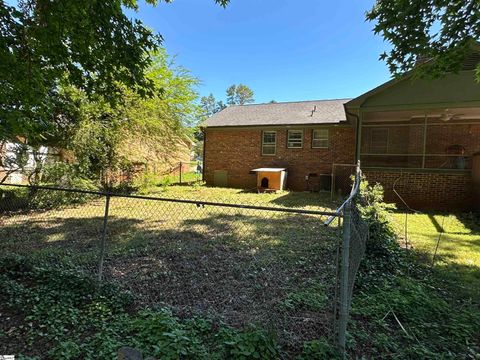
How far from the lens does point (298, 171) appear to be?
15.5 meters

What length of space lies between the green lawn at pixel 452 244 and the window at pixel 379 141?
6.23 metres

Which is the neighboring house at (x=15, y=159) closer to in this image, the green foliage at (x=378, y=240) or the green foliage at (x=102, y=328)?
the green foliage at (x=102, y=328)

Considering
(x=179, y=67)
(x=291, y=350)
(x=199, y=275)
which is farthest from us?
(x=179, y=67)

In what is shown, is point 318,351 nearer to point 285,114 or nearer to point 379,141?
point 379,141

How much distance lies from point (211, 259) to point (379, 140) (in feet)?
42.5

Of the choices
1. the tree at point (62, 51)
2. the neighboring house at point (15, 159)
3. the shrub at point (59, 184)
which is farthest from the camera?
the shrub at point (59, 184)

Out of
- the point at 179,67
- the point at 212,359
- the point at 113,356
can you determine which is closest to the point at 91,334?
the point at 113,356

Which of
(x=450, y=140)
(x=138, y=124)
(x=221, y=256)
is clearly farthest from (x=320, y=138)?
(x=221, y=256)

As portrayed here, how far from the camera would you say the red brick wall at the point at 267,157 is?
48.5 feet

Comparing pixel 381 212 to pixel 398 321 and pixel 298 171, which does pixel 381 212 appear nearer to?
pixel 398 321

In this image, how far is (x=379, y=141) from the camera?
15.1m

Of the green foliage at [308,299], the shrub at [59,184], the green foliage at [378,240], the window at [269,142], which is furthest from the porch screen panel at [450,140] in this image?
the shrub at [59,184]

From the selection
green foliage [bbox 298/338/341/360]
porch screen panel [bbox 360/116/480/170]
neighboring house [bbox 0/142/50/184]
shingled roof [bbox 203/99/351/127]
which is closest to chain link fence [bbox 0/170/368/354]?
green foliage [bbox 298/338/341/360]

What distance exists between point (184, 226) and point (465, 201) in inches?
351
